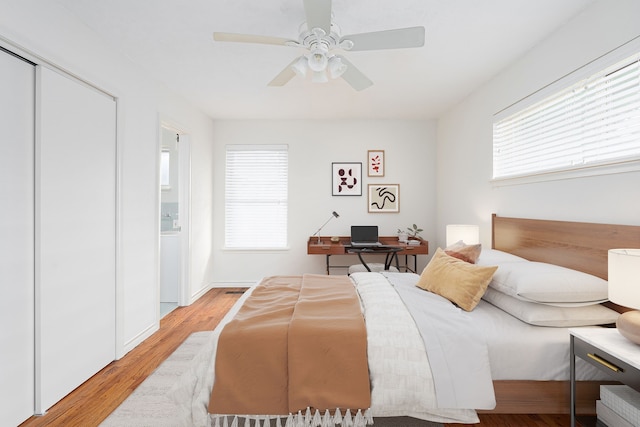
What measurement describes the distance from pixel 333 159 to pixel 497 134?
7.30 feet

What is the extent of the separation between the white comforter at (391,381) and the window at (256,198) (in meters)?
3.08

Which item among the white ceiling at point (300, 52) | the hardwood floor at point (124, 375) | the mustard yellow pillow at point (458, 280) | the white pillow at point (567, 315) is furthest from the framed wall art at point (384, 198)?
the white pillow at point (567, 315)

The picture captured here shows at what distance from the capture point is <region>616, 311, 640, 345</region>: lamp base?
1387 millimetres

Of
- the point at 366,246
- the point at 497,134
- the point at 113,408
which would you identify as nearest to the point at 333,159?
the point at 366,246

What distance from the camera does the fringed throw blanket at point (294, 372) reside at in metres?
1.49

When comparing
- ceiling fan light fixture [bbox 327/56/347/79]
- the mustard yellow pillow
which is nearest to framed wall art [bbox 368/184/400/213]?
the mustard yellow pillow

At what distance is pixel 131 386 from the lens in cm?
217

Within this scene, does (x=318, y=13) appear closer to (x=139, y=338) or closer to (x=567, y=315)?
(x=567, y=315)

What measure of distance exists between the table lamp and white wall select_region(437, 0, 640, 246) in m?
0.48

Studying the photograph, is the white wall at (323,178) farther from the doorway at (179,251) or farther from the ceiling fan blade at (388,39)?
the ceiling fan blade at (388,39)

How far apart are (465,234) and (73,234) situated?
3385 mm

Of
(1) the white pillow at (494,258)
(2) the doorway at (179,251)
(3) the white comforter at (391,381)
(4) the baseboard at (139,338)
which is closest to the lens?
(3) the white comforter at (391,381)

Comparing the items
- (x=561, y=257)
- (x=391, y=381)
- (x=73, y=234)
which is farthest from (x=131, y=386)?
(x=561, y=257)

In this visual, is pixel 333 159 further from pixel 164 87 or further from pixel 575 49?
pixel 575 49
